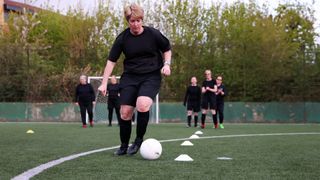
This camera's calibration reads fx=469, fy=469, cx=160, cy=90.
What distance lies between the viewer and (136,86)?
6.14 m

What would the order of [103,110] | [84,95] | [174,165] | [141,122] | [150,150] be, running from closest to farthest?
[174,165] → [150,150] → [141,122] → [84,95] → [103,110]

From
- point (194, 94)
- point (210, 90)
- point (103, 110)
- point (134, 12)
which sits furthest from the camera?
point (103, 110)

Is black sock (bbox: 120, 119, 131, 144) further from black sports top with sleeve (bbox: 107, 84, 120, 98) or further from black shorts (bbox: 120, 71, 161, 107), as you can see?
black sports top with sleeve (bbox: 107, 84, 120, 98)

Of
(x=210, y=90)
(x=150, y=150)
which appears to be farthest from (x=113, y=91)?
(x=150, y=150)

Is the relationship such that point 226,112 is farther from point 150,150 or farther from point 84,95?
point 150,150

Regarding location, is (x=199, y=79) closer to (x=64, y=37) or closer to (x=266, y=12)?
(x=266, y=12)

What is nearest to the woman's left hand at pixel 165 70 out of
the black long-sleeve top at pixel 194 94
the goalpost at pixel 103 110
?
the black long-sleeve top at pixel 194 94

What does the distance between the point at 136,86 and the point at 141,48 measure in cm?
50

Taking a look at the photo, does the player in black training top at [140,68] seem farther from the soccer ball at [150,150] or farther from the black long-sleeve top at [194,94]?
the black long-sleeve top at [194,94]

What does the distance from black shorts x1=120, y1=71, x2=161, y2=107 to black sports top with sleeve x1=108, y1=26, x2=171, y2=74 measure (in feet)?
0.26

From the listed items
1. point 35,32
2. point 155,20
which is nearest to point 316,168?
point 155,20

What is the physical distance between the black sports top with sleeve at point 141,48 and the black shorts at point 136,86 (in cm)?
8

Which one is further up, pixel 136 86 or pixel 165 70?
pixel 165 70

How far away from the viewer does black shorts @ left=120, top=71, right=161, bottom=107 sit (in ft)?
20.0
